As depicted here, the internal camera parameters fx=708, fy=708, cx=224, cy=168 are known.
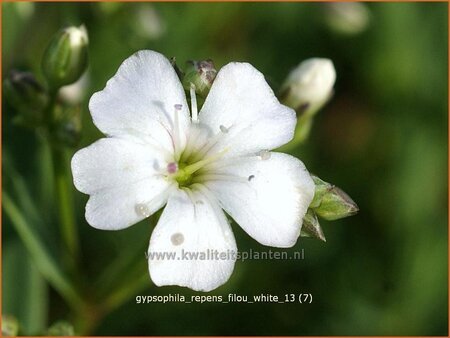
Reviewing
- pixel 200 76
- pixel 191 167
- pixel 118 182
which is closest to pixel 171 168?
pixel 191 167

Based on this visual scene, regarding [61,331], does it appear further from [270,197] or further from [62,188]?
[270,197]

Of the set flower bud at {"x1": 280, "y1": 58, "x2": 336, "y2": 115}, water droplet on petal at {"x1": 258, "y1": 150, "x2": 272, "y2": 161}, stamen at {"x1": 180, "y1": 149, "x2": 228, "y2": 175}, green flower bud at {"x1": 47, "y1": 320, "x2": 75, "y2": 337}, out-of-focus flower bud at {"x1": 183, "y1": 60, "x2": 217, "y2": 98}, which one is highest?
out-of-focus flower bud at {"x1": 183, "y1": 60, "x2": 217, "y2": 98}

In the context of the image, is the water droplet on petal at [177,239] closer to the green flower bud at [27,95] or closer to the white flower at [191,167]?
the white flower at [191,167]

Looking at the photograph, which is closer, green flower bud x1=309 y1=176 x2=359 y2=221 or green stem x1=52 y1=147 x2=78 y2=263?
green flower bud x1=309 y1=176 x2=359 y2=221

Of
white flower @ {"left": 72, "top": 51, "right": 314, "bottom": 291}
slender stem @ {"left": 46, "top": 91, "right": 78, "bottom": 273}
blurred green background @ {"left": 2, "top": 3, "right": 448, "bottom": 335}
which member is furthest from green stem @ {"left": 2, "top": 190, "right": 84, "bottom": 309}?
white flower @ {"left": 72, "top": 51, "right": 314, "bottom": 291}

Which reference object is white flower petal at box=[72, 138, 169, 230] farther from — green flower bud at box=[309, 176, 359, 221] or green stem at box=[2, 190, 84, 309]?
green stem at box=[2, 190, 84, 309]

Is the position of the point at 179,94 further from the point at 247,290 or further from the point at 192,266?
the point at 247,290

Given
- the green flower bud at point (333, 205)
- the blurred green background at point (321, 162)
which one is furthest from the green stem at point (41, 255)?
the green flower bud at point (333, 205)
